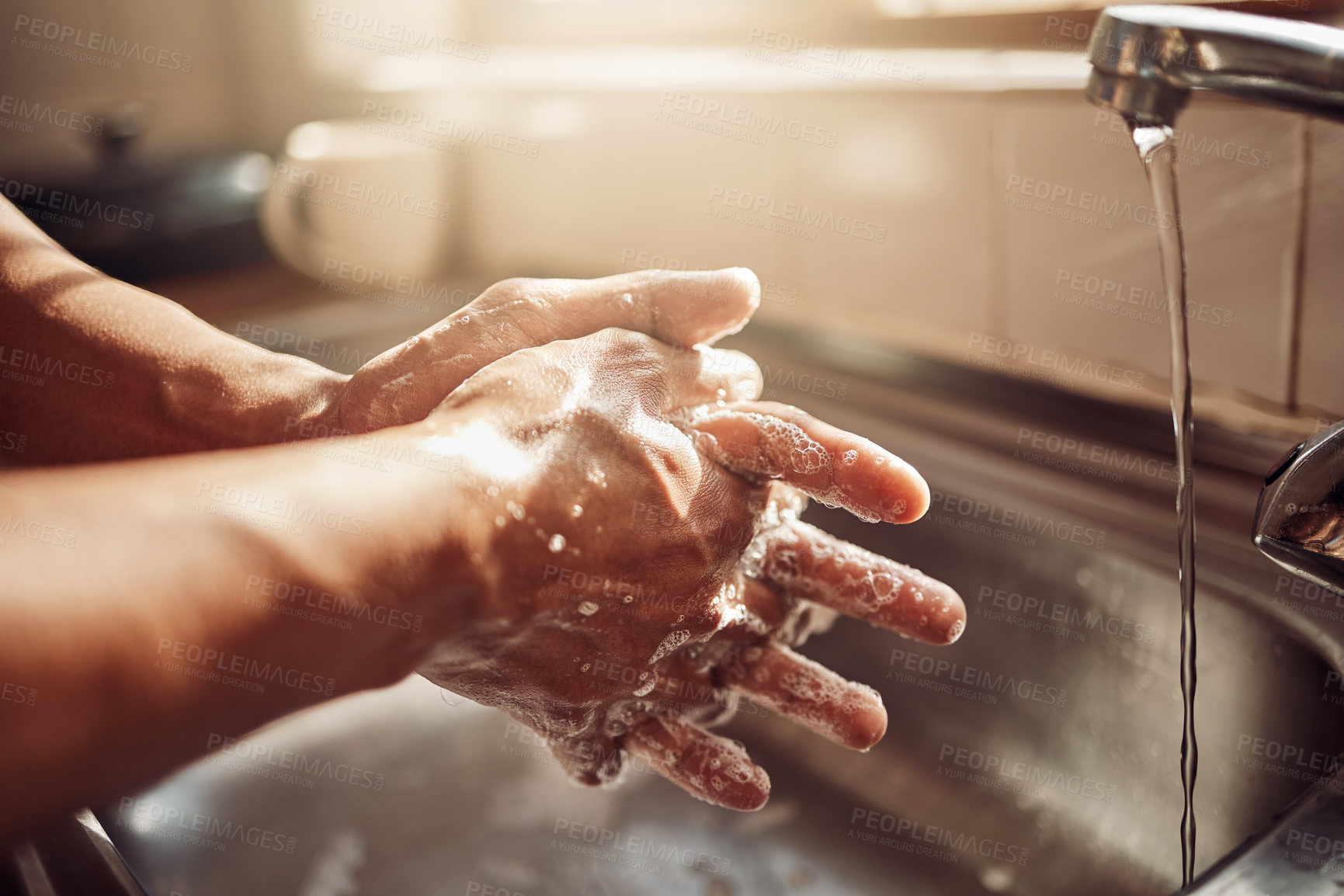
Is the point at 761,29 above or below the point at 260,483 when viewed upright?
above

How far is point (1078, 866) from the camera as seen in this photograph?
64 centimetres

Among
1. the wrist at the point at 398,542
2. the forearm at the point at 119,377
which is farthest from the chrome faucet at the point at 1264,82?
the forearm at the point at 119,377

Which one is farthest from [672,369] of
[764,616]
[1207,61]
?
[1207,61]

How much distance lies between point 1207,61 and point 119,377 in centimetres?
65

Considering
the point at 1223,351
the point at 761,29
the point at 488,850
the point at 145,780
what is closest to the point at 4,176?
the point at 761,29

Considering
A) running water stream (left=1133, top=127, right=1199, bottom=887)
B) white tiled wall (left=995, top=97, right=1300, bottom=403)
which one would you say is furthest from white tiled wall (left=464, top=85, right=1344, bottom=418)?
running water stream (left=1133, top=127, right=1199, bottom=887)

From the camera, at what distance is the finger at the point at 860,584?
0.53m

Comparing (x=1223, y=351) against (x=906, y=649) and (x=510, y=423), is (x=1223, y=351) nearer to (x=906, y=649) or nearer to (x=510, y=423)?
(x=906, y=649)

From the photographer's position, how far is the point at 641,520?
0.43 m

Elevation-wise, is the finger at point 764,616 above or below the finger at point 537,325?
below

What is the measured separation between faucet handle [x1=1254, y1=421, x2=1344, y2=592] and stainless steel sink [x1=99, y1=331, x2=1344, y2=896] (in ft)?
0.72

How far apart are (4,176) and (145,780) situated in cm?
153

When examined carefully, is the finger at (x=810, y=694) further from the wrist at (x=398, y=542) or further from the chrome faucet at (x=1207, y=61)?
the chrome faucet at (x=1207, y=61)

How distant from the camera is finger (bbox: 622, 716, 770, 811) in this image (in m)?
0.55
